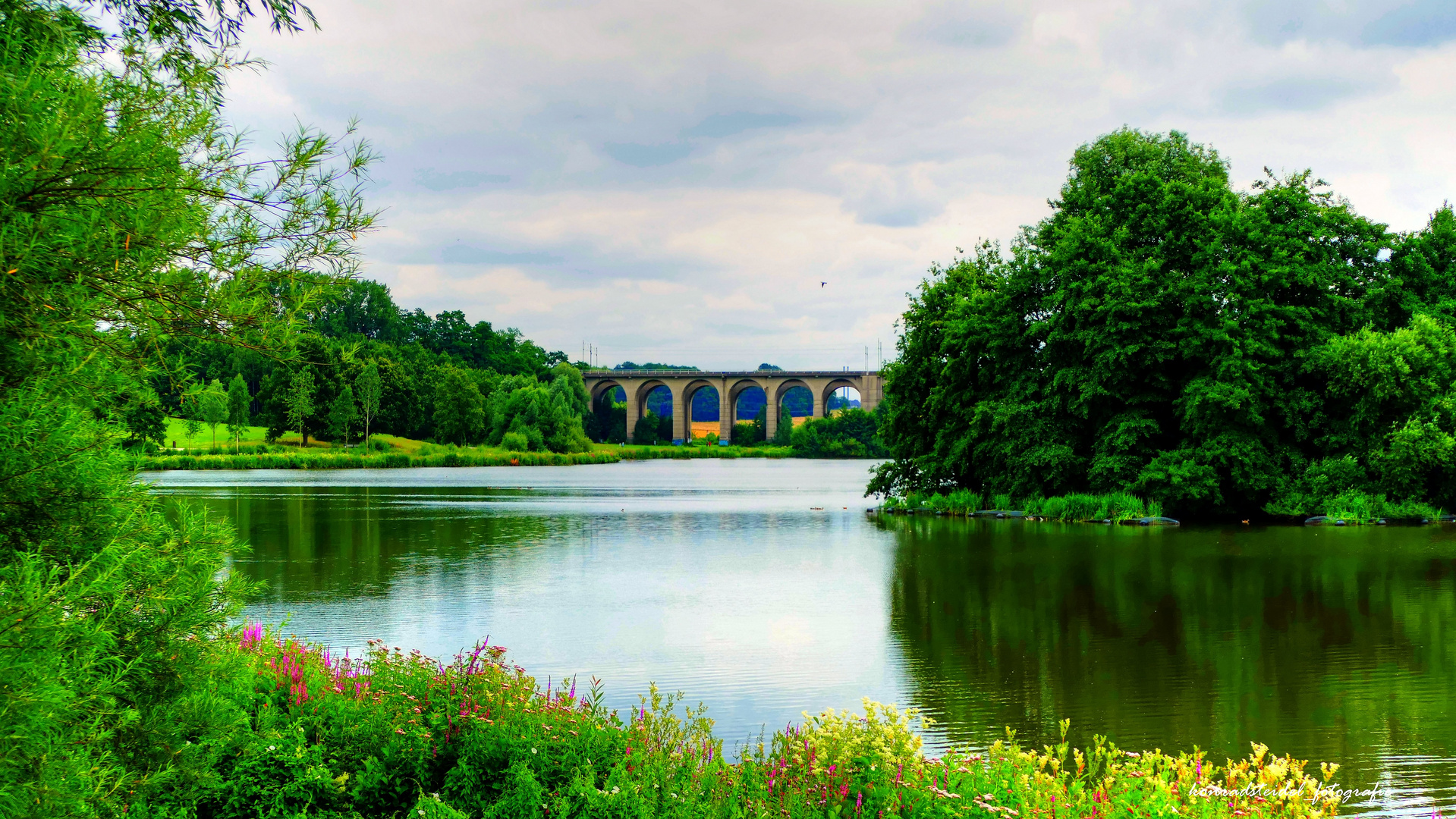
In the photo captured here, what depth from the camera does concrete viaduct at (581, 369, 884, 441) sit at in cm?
11150

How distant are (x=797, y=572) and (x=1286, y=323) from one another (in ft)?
57.1

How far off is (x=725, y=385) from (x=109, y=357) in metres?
114

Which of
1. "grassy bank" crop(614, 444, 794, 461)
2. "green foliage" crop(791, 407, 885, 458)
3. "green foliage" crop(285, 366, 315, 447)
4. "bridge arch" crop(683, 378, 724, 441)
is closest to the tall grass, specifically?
"green foliage" crop(285, 366, 315, 447)

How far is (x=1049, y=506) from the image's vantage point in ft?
85.0

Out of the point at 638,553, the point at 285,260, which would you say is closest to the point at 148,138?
the point at 285,260

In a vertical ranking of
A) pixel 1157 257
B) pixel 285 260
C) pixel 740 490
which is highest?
pixel 1157 257

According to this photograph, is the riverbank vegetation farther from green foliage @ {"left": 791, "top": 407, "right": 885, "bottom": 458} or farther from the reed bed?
green foliage @ {"left": 791, "top": 407, "right": 885, "bottom": 458}

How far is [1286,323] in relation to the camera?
25562 millimetres

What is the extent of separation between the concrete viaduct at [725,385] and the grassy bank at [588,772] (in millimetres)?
103248

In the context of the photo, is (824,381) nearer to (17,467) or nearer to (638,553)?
(638,553)

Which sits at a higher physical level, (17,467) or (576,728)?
(17,467)

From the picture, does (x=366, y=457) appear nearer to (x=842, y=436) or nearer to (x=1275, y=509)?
(x=842, y=436)

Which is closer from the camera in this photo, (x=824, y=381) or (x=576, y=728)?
(x=576, y=728)

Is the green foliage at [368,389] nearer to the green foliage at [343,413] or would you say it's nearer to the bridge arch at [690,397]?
the green foliage at [343,413]
